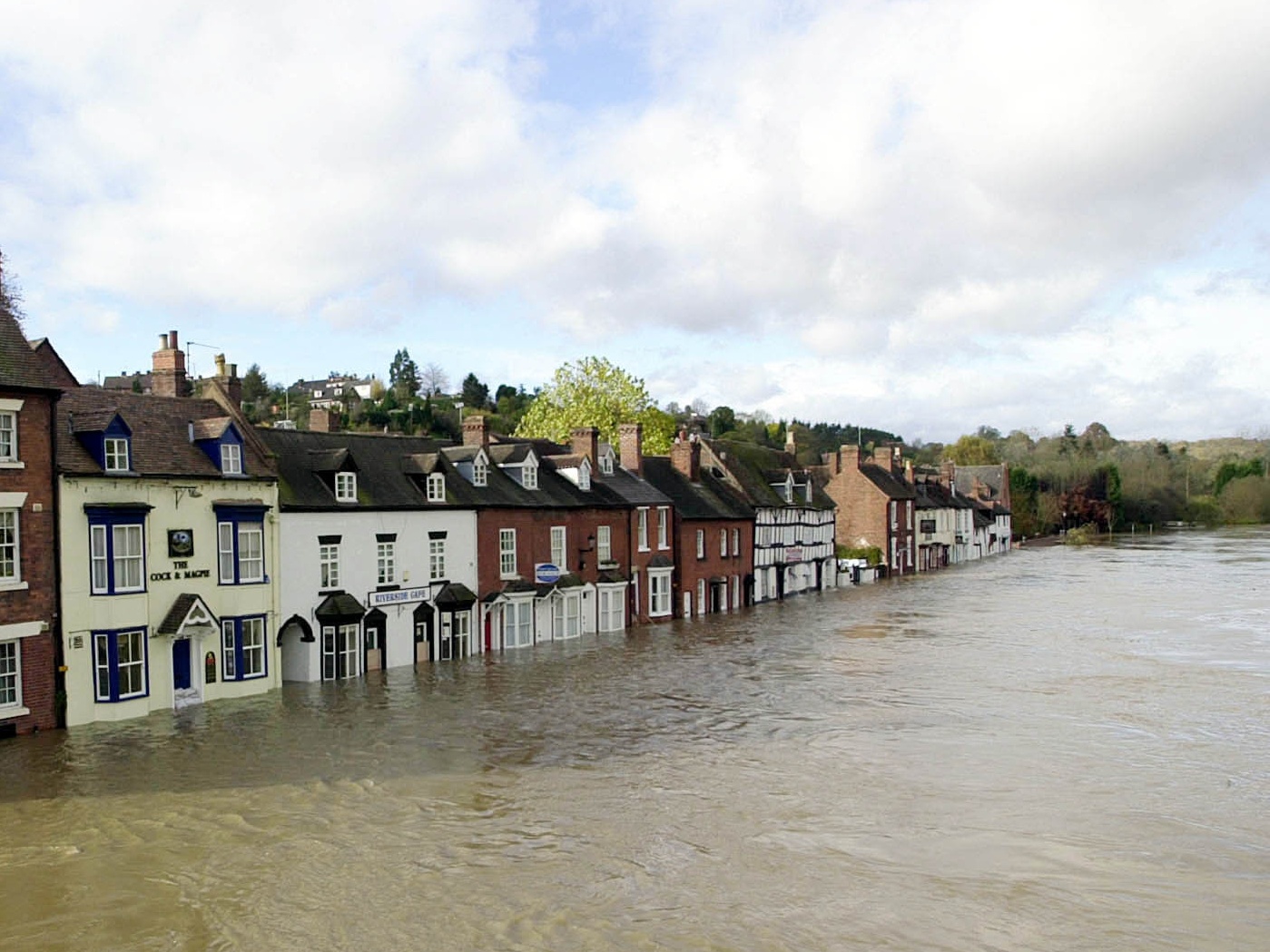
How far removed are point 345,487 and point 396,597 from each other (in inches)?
159

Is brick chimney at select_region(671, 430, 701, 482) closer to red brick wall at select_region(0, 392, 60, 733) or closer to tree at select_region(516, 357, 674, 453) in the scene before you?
tree at select_region(516, 357, 674, 453)

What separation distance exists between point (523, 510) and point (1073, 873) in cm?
2729

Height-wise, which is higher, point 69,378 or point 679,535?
point 69,378

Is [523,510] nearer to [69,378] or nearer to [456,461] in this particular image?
[456,461]

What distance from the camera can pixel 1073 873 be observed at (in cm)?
1788

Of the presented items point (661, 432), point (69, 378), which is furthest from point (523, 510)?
point (661, 432)

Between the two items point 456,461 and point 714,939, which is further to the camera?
point 456,461

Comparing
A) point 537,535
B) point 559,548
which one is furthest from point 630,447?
point 537,535

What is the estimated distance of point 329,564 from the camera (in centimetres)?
3434

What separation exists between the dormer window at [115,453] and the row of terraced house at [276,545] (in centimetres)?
6

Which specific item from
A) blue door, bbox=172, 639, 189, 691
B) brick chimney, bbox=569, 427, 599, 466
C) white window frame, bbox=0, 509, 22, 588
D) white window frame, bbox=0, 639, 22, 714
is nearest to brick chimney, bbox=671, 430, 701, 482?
brick chimney, bbox=569, 427, 599, 466

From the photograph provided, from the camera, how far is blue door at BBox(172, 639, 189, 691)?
29109 millimetres

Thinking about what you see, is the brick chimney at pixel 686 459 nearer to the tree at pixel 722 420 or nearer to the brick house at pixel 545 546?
the brick house at pixel 545 546

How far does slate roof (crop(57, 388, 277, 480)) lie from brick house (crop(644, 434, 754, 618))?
2474 cm
